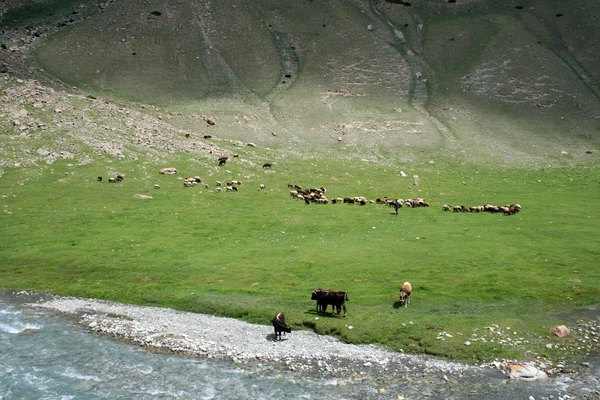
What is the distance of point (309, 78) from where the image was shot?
365 ft

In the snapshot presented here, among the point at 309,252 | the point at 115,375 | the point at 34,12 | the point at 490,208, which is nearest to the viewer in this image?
the point at 115,375

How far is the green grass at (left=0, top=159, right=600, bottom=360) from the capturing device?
31.7m

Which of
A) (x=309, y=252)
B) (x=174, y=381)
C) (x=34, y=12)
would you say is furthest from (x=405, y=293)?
(x=34, y=12)

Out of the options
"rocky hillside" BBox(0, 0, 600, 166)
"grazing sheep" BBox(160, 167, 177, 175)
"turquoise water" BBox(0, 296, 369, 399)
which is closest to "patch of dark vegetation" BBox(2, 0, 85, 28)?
"rocky hillside" BBox(0, 0, 600, 166)

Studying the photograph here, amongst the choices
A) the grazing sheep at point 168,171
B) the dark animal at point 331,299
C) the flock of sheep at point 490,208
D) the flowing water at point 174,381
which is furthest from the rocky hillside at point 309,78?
the flowing water at point 174,381

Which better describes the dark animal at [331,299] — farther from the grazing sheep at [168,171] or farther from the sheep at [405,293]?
the grazing sheep at [168,171]

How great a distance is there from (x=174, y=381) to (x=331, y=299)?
33.5 feet

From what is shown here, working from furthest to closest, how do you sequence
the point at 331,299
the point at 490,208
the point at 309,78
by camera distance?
the point at 309,78 < the point at 490,208 < the point at 331,299

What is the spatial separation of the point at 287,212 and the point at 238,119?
138 ft

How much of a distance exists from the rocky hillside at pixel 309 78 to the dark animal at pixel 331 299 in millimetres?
47914

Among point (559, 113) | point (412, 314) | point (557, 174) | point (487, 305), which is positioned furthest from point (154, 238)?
point (559, 113)

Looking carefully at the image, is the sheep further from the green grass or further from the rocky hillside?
the rocky hillside

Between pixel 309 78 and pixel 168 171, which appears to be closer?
pixel 168 171

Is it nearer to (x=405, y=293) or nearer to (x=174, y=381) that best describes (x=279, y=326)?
(x=174, y=381)
